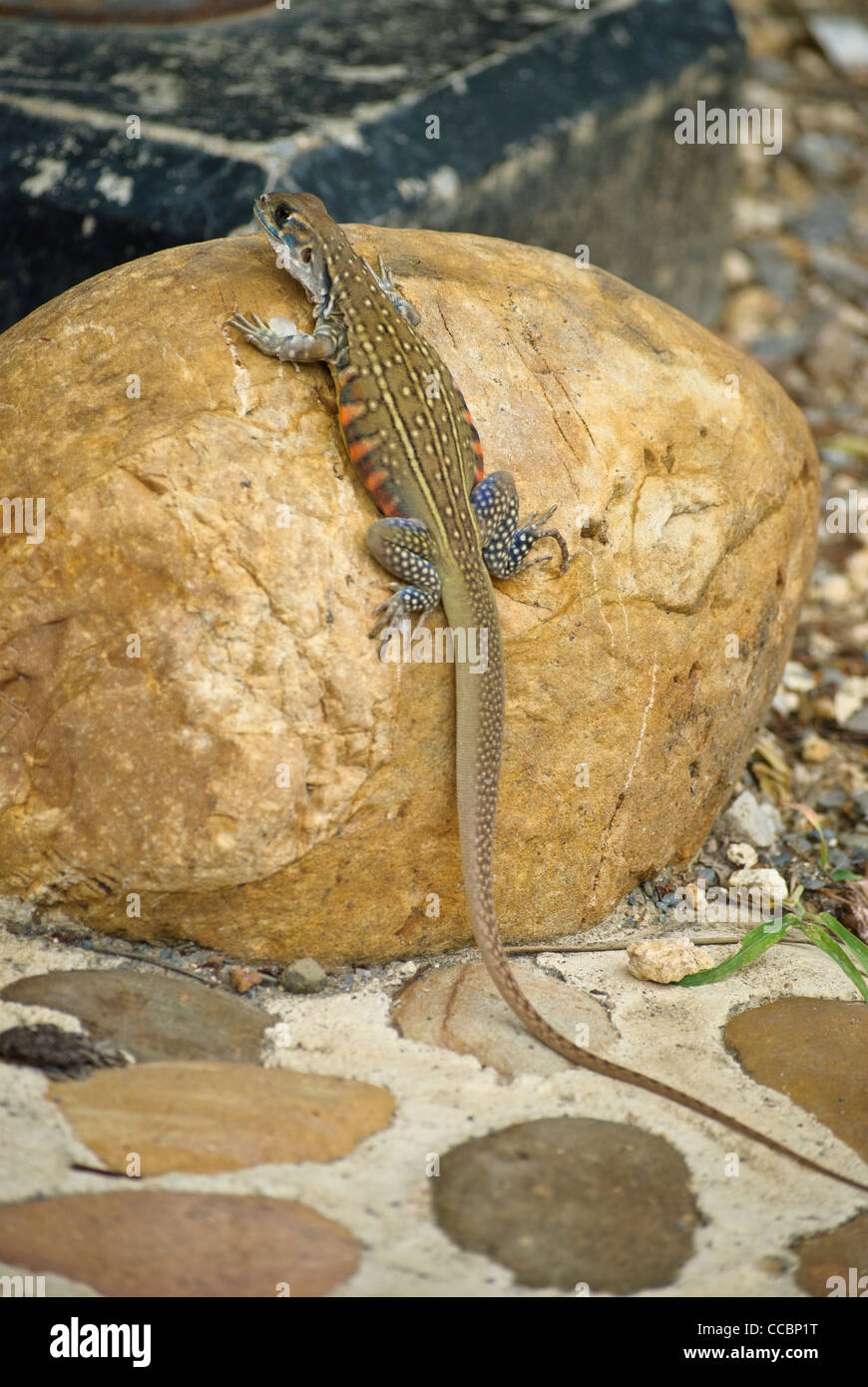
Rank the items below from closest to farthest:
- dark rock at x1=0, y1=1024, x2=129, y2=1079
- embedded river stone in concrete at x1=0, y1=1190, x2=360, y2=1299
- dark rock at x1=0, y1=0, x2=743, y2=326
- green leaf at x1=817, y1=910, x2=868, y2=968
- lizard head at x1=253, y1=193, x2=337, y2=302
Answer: embedded river stone in concrete at x1=0, y1=1190, x2=360, y2=1299 < dark rock at x1=0, y1=1024, x2=129, y2=1079 < green leaf at x1=817, y1=910, x2=868, y2=968 < lizard head at x1=253, y1=193, x2=337, y2=302 < dark rock at x1=0, y1=0, x2=743, y2=326

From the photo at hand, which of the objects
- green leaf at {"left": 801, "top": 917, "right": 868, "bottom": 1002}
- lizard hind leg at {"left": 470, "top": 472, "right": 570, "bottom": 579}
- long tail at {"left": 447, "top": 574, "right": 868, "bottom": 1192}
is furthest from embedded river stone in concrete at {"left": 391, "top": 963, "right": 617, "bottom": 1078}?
lizard hind leg at {"left": 470, "top": 472, "right": 570, "bottom": 579}

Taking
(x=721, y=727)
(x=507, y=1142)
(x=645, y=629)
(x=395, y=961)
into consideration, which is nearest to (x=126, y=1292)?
(x=507, y=1142)

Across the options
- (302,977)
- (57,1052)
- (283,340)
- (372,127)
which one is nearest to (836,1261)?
(302,977)

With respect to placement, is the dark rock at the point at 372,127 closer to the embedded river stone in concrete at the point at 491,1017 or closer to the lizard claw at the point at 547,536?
the lizard claw at the point at 547,536

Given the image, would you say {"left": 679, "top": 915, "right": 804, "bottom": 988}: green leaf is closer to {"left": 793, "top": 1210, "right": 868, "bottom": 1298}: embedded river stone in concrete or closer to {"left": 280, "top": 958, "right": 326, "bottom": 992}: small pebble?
{"left": 793, "top": 1210, "right": 868, "bottom": 1298}: embedded river stone in concrete

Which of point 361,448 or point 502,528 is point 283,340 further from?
point 502,528

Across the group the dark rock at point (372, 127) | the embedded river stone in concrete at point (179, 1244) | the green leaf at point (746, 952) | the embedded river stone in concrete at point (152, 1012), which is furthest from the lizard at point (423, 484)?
the dark rock at point (372, 127)
